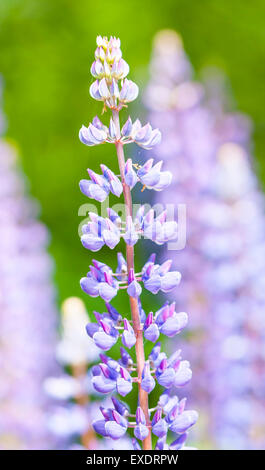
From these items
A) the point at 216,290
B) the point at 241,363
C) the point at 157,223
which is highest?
the point at 157,223

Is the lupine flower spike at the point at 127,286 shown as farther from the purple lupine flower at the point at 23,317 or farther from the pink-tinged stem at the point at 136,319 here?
the purple lupine flower at the point at 23,317

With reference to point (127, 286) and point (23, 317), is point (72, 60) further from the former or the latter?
point (127, 286)

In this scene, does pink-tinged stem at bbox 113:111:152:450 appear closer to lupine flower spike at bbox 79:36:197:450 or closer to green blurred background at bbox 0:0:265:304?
lupine flower spike at bbox 79:36:197:450

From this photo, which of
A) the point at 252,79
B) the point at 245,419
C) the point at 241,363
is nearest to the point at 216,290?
the point at 241,363

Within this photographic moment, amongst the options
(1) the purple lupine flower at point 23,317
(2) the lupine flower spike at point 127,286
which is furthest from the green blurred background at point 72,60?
(2) the lupine flower spike at point 127,286
